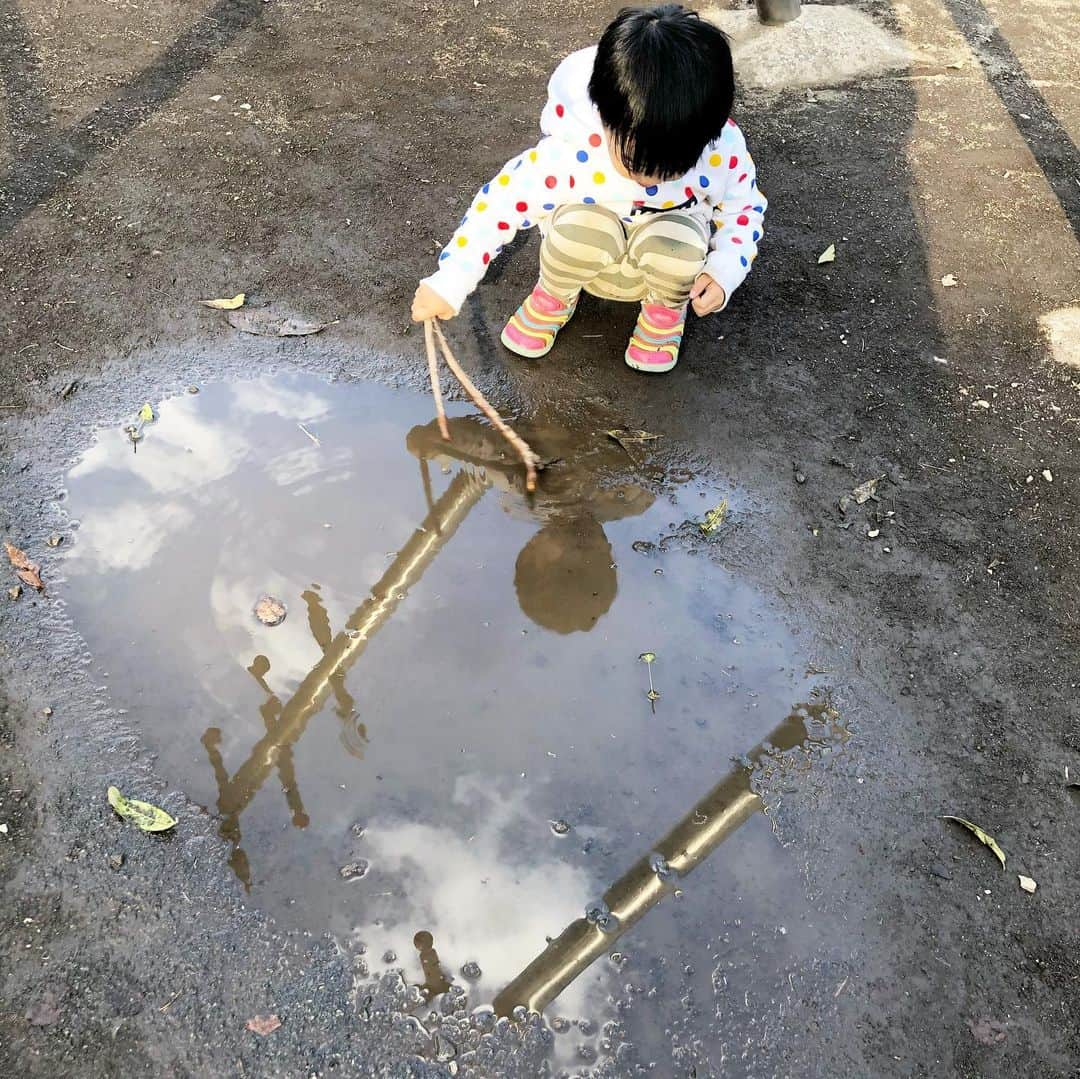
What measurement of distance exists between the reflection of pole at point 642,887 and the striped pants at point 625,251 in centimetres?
135

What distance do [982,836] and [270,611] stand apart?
1.61 metres

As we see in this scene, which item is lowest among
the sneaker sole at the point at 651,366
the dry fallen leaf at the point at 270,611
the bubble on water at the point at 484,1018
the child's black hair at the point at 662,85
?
the bubble on water at the point at 484,1018

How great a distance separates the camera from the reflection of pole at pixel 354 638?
202 centimetres

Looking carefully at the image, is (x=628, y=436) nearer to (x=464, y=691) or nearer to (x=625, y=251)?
(x=625, y=251)

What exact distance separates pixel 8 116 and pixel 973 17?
4421 mm

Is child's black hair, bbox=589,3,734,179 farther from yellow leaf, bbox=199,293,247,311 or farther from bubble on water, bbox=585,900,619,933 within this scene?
bubble on water, bbox=585,900,619,933

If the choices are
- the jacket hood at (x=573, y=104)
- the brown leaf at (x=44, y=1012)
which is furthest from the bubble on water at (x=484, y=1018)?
the jacket hood at (x=573, y=104)

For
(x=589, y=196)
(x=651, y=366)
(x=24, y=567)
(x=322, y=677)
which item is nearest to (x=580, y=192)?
(x=589, y=196)

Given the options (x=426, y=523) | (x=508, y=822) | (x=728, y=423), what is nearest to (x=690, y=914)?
(x=508, y=822)

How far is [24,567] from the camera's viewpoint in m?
2.34

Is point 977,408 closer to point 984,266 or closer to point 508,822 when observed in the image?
point 984,266

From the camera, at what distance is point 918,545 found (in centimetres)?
254

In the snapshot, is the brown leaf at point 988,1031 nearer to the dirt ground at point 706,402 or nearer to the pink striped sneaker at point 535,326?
the dirt ground at point 706,402

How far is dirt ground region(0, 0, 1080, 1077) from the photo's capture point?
1771 mm
